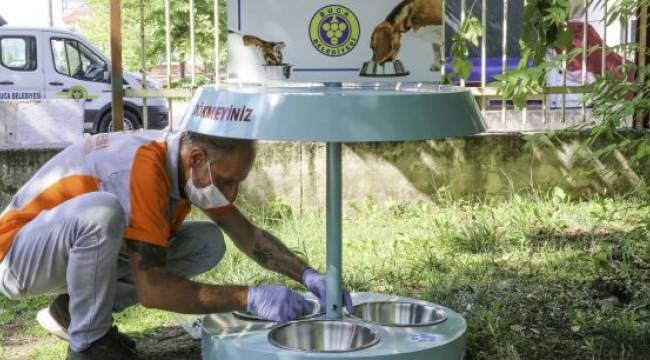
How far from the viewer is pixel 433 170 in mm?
5859

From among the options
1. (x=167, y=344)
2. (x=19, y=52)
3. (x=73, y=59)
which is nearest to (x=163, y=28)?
(x=73, y=59)

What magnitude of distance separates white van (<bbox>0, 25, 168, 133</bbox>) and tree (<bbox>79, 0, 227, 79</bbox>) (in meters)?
1.56

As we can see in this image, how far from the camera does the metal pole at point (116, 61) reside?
5508mm

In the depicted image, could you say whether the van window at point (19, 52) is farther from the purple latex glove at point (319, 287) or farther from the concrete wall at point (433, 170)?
the purple latex glove at point (319, 287)

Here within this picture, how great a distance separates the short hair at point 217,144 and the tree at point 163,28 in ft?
39.9

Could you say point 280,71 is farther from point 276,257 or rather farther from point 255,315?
point 255,315

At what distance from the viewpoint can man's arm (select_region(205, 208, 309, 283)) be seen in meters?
3.10

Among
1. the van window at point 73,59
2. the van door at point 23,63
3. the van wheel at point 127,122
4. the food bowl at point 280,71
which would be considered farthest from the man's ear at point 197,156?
the van window at point 73,59

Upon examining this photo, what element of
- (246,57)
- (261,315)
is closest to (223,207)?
(261,315)

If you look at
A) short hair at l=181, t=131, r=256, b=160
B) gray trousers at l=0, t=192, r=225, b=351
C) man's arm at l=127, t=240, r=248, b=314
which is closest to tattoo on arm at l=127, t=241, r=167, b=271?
man's arm at l=127, t=240, r=248, b=314

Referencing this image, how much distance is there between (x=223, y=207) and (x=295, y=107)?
773 millimetres

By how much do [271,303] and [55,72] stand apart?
1106 centimetres

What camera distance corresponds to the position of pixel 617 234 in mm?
4984

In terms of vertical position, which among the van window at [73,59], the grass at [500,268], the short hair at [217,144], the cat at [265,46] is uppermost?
the van window at [73,59]
